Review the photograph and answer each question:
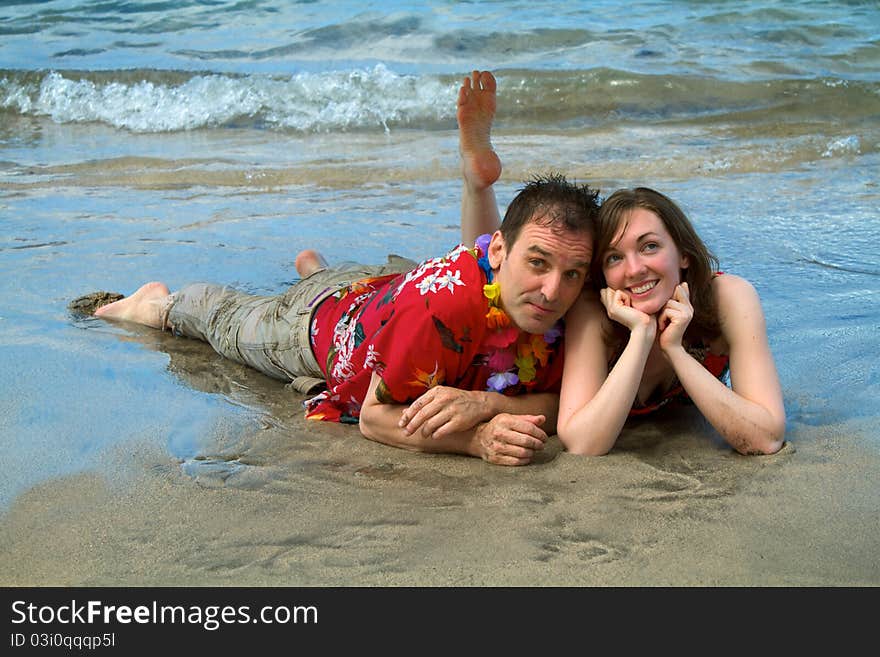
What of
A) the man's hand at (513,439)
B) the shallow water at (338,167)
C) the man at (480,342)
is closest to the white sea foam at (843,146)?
the shallow water at (338,167)

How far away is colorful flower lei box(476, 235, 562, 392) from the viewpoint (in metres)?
3.47

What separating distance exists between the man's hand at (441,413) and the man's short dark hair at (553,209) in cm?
52

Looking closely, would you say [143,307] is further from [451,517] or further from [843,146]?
[843,146]

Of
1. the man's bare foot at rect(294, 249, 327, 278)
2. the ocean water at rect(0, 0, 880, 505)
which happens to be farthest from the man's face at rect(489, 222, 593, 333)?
the man's bare foot at rect(294, 249, 327, 278)

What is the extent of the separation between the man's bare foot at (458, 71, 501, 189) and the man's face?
1.22 meters

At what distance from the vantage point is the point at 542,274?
131 inches

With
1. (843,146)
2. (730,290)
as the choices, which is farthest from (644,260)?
(843,146)

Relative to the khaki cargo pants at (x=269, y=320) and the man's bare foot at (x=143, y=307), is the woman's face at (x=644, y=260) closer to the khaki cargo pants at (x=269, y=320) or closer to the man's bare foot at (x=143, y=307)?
the khaki cargo pants at (x=269, y=320)

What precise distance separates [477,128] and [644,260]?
1.35m

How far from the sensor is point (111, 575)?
259 cm

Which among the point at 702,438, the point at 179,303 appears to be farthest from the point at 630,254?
the point at 179,303

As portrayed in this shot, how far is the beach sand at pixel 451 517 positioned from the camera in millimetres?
2604
